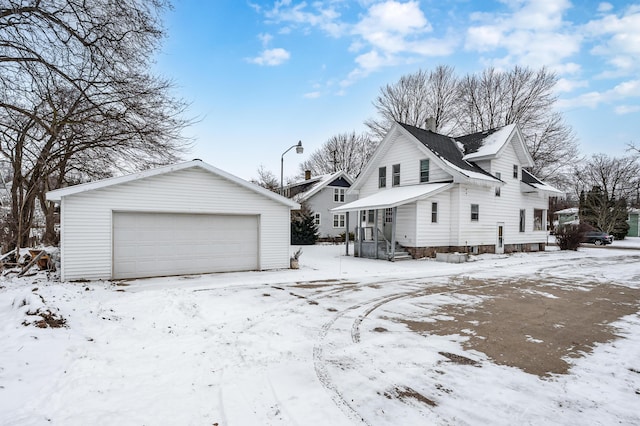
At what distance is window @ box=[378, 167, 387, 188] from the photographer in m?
21.8

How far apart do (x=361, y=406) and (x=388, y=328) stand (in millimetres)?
2800

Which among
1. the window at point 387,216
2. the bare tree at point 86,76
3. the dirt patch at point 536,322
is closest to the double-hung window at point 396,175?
the window at point 387,216

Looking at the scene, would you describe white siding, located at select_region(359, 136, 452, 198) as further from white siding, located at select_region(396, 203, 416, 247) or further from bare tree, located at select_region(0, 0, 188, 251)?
bare tree, located at select_region(0, 0, 188, 251)

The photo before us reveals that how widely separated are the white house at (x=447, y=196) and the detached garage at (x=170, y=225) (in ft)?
20.6

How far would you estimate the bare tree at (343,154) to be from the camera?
148 ft

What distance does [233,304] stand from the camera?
25.1ft

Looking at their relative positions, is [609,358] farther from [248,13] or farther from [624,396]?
[248,13]

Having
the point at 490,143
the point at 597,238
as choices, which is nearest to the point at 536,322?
Result: the point at 490,143

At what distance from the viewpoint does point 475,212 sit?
19.7 m

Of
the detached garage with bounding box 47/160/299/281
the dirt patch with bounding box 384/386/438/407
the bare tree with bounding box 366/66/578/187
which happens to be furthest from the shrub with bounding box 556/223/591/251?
the dirt patch with bounding box 384/386/438/407

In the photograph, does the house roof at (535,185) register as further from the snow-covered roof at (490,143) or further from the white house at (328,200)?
the white house at (328,200)

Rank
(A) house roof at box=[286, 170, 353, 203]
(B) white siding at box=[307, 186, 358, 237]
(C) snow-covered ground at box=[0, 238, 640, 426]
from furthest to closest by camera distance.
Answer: (B) white siding at box=[307, 186, 358, 237] < (A) house roof at box=[286, 170, 353, 203] < (C) snow-covered ground at box=[0, 238, 640, 426]

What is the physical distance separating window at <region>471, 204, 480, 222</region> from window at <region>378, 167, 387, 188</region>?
5200mm

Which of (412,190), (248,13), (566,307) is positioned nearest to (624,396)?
(566,307)
